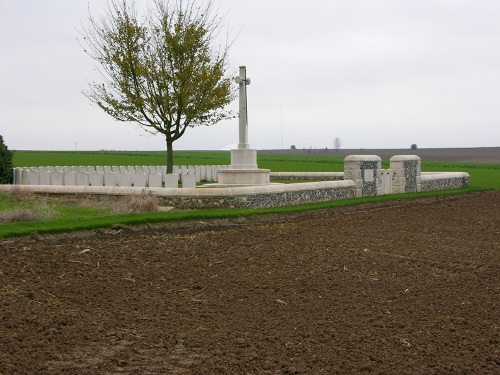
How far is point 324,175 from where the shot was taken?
28.9 metres

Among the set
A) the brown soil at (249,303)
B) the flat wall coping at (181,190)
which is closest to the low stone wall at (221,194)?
the flat wall coping at (181,190)

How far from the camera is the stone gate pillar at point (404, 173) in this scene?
25.3 meters

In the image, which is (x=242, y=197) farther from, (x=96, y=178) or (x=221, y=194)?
(x=96, y=178)

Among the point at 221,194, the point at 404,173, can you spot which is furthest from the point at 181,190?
the point at 404,173

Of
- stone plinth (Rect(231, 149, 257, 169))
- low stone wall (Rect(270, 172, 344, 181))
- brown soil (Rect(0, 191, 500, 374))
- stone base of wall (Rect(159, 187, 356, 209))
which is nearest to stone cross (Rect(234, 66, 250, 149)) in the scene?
stone plinth (Rect(231, 149, 257, 169))

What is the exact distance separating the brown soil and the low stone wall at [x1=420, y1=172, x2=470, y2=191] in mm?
14567

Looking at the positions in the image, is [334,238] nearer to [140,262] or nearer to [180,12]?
[140,262]

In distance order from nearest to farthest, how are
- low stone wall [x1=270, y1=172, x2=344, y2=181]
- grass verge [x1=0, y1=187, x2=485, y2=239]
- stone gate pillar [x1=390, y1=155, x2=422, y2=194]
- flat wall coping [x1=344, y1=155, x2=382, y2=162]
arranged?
grass verge [x1=0, y1=187, x2=485, y2=239]
flat wall coping [x1=344, y1=155, x2=382, y2=162]
stone gate pillar [x1=390, y1=155, x2=422, y2=194]
low stone wall [x1=270, y1=172, x2=344, y2=181]

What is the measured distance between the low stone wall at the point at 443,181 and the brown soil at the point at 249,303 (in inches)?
573

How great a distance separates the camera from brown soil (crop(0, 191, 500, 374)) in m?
5.86

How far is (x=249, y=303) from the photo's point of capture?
25.5ft

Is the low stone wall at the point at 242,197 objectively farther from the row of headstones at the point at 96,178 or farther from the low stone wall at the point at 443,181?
the low stone wall at the point at 443,181

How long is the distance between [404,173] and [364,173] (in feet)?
10.5

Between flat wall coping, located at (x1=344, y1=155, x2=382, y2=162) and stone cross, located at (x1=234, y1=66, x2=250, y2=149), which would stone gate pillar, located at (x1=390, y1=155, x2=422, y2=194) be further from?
stone cross, located at (x1=234, y1=66, x2=250, y2=149)
